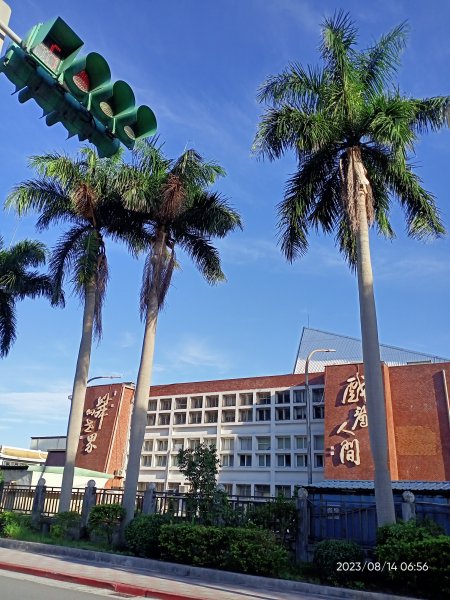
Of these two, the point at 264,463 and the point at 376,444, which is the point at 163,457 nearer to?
the point at 264,463

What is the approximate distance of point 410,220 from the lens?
16.8 metres

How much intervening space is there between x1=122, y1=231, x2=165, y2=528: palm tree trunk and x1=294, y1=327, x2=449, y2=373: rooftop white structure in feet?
137

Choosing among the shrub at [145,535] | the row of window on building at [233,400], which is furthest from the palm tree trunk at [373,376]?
the row of window on building at [233,400]

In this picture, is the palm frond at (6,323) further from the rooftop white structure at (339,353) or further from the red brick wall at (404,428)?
the rooftop white structure at (339,353)

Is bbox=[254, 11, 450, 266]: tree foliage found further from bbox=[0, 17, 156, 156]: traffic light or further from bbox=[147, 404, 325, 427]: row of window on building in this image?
bbox=[147, 404, 325, 427]: row of window on building

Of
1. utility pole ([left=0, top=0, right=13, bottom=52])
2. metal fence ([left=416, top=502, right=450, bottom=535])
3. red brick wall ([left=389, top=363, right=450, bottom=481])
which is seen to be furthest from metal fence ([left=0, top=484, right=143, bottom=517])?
red brick wall ([left=389, top=363, right=450, bottom=481])

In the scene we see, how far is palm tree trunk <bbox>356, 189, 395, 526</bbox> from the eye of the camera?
41.8ft

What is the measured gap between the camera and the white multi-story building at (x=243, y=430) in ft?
143

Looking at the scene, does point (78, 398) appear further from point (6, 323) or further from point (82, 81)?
point (82, 81)

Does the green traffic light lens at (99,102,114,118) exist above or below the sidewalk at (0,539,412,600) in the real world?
above

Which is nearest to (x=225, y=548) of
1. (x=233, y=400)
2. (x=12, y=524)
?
(x=12, y=524)

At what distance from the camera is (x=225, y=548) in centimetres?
1305

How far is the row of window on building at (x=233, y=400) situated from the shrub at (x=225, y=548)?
31.4 meters

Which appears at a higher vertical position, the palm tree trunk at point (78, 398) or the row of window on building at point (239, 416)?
the row of window on building at point (239, 416)
